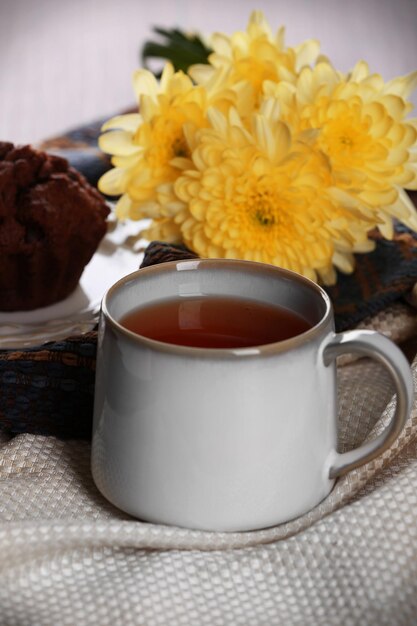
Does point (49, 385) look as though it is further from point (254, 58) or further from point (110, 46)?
point (110, 46)

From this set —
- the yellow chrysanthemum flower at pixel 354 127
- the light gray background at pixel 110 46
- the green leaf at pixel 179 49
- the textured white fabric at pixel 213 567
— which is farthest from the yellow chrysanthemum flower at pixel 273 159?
the light gray background at pixel 110 46

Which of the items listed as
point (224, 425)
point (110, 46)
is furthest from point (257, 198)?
point (110, 46)

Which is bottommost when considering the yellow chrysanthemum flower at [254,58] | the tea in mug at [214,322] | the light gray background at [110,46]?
the light gray background at [110,46]

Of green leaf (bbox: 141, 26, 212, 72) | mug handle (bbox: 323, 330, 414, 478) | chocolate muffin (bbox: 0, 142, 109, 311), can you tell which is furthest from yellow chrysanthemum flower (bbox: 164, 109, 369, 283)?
green leaf (bbox: 141, 26, 212, 72)

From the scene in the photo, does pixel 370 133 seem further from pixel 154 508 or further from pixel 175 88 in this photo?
pixel 154 508

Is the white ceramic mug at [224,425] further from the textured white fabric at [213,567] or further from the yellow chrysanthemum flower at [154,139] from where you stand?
the yellow chrysanthemum flower at [154,139]

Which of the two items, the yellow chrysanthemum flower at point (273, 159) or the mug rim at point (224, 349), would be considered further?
the yellow chrysanthemum flower at point (273, 159)
